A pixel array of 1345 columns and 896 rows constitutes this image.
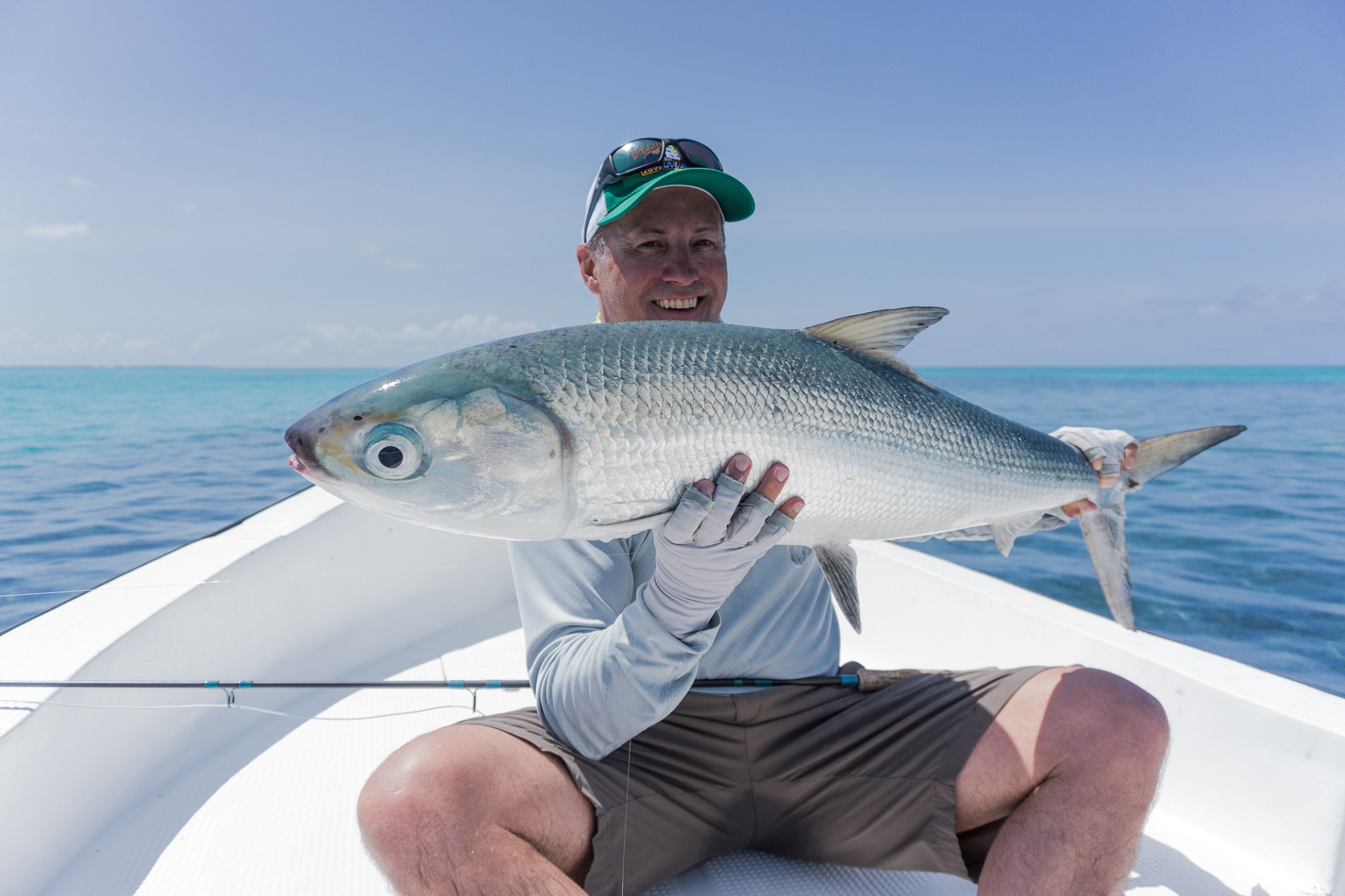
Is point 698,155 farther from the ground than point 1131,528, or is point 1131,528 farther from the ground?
point 698,155

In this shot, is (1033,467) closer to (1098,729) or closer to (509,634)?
(1098,729)

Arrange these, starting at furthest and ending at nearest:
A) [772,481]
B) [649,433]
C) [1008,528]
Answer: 1. [1008,528]
2. [772,481]
3. [649,433]

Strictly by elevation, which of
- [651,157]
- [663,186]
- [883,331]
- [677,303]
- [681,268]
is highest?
[651,157]

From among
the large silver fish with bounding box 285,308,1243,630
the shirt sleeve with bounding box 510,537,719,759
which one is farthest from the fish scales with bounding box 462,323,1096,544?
the shirt sleeve with bounding box 510,537,719,759

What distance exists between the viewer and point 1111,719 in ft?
6.07

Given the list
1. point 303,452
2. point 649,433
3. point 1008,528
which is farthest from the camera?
point 1008,528

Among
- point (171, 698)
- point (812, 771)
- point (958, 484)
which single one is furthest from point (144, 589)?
point (958, 484)

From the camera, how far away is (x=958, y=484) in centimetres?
186

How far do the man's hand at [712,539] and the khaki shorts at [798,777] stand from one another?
1.34 ft

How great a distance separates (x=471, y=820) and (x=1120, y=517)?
203cm

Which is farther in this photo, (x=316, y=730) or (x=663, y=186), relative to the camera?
(x=316, y=730)

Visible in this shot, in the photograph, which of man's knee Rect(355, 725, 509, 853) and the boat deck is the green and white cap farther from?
the boat deck

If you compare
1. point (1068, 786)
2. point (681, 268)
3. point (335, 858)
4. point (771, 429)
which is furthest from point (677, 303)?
point (335, 858)

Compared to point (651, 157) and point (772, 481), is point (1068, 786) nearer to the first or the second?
point (772, 481)
